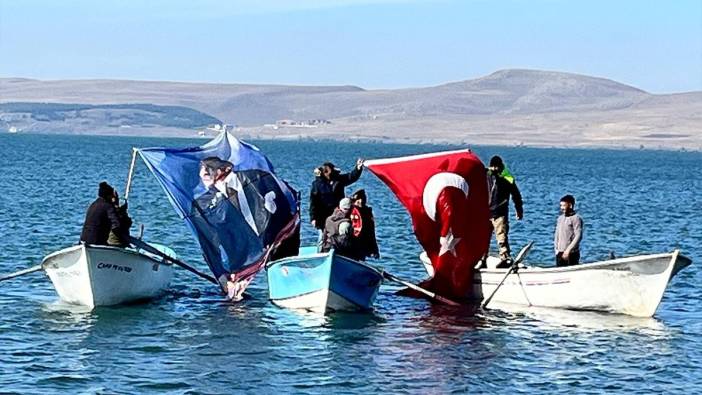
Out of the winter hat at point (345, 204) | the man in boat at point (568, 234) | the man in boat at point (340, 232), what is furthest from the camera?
the man in boat at point (568, 234)

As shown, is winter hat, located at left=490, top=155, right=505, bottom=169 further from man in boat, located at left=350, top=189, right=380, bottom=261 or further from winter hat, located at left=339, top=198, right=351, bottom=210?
winter hat, located at left=339, top=198, right=351, bottom=210

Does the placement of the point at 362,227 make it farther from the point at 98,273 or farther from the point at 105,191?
the point at 98,273

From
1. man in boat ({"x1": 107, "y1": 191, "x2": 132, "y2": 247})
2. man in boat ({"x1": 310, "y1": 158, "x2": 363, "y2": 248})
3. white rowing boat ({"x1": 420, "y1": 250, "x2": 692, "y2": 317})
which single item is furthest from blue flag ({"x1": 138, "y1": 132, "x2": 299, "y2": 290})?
white rowing boat ({"x1": 420, "y1": 250, "x2": 692, "y2": 317})

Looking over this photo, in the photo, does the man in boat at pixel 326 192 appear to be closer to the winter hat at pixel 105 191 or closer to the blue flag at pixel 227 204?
the blue flag at pixel 227 204

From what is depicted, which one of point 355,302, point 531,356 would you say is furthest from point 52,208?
point 531,356

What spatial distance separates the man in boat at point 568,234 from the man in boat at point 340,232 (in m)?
3.75

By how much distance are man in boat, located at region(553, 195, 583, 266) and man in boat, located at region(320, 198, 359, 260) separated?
3.75 metres

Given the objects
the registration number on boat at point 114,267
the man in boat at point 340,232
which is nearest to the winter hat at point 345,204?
the man in boat at point 340,232

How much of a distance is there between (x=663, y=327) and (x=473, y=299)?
356 cm

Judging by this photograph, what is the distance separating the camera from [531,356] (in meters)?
21.8

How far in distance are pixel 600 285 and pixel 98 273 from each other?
834 cm

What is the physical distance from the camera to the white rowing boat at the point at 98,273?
23.8 meters

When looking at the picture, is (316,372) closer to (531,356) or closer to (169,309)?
(531,356)

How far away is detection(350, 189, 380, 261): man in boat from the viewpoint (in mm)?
24797
